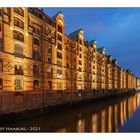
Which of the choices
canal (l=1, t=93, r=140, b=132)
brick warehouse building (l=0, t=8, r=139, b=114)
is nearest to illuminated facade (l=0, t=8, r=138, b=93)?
brick warehouse building (l=0, t=8, r=139, b=114)

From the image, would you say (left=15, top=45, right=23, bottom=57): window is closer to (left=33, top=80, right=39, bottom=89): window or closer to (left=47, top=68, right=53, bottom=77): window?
(left=33, top=80, right=39, bottom=89): window

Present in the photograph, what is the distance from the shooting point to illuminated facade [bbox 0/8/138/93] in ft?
54.5

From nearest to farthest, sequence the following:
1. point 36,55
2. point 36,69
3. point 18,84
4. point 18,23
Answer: point 18,84, point 18,23, point 36,69, point 36,55

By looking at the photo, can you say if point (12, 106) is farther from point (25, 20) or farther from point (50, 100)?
point (25, 20)

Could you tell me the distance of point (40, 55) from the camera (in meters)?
21.4

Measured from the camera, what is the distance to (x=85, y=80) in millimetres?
33344

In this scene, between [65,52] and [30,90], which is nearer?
[30,90]

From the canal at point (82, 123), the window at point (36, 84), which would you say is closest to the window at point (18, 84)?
the window at point (36, 84)

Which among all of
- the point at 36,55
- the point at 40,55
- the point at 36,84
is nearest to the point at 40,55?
the point at 40,55

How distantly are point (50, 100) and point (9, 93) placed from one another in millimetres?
6556

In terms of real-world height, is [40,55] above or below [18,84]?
above

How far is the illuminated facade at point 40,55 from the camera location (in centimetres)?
1661

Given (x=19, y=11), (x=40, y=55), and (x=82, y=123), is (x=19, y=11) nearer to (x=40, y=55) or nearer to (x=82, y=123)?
(x=40, y=55)
